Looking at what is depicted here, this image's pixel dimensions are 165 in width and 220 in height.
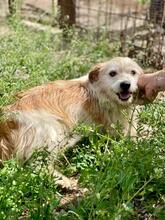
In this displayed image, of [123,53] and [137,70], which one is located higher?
[137,70]

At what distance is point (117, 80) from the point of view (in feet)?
19.0

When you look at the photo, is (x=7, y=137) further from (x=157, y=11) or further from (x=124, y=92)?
(x=157, y=11)

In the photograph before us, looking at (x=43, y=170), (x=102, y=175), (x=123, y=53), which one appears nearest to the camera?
(x=102, y=175)

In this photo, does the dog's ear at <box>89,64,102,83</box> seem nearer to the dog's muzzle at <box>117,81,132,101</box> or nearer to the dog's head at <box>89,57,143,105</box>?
the dog's head at <box>89,57,143,105</box>

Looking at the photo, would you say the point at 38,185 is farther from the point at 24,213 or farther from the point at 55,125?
the point at 55,125

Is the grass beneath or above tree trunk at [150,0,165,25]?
beneath

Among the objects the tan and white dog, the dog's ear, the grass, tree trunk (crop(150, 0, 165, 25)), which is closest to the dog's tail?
the tan and white dog

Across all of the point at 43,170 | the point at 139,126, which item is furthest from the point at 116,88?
the point at 43,170

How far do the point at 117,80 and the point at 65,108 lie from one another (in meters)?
0.58

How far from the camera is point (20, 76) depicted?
267 inches

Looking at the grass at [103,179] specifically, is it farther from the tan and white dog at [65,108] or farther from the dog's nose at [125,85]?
the dog's nose at [125,85]

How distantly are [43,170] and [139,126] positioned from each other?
0.86 metres

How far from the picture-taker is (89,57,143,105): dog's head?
5.70m

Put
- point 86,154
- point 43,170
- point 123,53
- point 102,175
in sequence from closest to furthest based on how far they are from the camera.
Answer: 1. point 102,175
2. point 43,170
3. point 86,154
4. point 123,53
